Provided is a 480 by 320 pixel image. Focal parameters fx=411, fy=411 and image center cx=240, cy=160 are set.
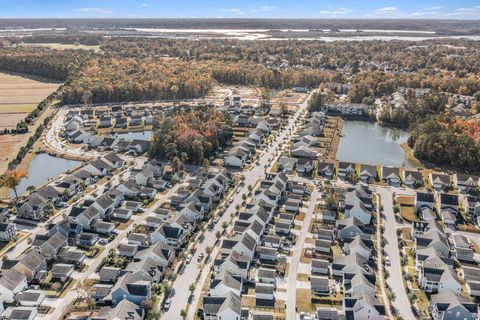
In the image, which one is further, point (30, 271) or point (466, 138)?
point (466, 138)

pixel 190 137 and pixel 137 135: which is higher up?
pixel 190 137

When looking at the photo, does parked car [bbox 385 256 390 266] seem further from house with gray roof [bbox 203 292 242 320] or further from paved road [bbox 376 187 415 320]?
house with gray roof [bbox 203 292 242 320]

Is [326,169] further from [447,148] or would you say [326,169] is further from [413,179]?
[447,148]

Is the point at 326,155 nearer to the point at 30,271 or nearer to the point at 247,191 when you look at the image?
the point at 247,191

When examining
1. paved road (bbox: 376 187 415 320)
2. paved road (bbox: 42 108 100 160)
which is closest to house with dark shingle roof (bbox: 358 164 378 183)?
paved road (bbox: 376 187 415 320)

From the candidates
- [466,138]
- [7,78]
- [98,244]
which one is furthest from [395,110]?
[7,78]

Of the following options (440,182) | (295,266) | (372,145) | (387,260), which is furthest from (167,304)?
(372,145)
